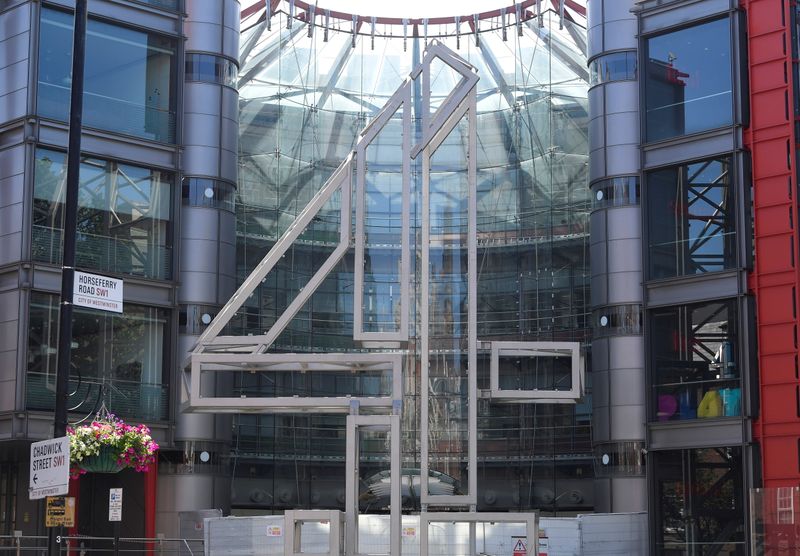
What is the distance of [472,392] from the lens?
24.8 meters

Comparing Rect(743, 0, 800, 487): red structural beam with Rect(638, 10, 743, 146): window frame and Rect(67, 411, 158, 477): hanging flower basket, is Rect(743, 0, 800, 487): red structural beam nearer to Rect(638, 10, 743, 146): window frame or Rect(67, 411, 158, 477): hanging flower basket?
Rect(638, 10, 743, 146): window frame

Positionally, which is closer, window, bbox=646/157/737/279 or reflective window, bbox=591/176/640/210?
window, bbox=646/157/737/279

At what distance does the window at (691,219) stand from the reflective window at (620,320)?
1.59 m

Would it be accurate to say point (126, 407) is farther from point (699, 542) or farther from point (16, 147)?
point (699, 542)

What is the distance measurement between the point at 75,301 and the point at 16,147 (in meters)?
17.0

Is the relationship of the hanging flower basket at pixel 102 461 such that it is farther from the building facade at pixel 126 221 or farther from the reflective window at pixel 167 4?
the reflective window at pixel 167 4

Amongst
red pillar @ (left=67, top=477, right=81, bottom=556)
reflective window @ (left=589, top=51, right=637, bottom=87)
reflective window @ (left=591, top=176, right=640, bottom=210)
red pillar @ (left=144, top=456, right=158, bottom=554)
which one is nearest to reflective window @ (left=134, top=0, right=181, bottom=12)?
reflective window @ (left=589, top=51, right=637, bottom=87)

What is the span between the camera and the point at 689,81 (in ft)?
126

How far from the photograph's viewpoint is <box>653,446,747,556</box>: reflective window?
3600 centimetres

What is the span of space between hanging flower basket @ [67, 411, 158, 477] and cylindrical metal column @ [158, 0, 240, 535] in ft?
26.1

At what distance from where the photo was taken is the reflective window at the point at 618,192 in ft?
132

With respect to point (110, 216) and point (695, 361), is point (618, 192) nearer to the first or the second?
point (695, 361)

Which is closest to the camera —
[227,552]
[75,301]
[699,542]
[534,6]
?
[75,301]

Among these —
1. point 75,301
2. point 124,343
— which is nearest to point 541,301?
point 124,343
